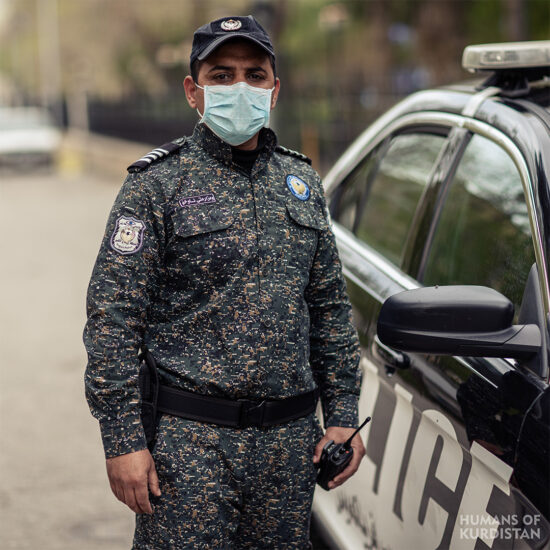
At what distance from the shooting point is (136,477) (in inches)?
89.3

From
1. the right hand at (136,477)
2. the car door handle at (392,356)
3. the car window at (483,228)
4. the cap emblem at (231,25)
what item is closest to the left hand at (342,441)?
the car door handle at (392,356)

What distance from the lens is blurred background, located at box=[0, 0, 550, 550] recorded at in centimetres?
469

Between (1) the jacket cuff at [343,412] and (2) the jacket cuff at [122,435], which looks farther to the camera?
(1) the jacket cuff at [343,412]

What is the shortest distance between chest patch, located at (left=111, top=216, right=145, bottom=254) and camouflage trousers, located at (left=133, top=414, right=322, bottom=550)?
0.43 metres

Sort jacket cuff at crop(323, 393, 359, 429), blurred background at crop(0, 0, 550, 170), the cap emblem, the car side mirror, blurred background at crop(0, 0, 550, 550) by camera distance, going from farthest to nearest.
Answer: blurred background at crop(0, 0, 550, 170), blurred background at crop(0, 0, 550, 550), jacket cuff at crop(323, 393, 359, 429), the cap emblem, the car side mirror

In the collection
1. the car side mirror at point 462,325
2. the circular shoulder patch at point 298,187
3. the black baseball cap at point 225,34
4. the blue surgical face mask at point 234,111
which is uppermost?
the black baseball cap at point 225,34

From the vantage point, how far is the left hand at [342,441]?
249 centimetres

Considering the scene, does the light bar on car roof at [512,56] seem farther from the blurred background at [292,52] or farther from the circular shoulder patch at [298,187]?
the blurred background at [292,52]

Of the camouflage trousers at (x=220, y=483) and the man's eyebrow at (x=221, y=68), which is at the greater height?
the man's eyebrow at (x=221, y=68)

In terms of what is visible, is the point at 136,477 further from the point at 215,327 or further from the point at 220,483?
the point at 215,327

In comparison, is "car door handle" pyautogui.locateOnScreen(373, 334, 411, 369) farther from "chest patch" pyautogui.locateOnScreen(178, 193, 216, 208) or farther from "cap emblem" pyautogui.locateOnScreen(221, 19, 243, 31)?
"cap emblem" pyautogui.locateOnScreen(221, 19, 243, 31)

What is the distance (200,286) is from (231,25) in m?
0.66

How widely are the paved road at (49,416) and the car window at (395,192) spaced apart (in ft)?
5.28

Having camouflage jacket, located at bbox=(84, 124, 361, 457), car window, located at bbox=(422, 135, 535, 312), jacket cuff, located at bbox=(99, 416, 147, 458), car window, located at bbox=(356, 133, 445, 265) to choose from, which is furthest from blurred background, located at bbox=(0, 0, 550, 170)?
jacket cuff, located at bbox=(99, 416, 147, 458)
